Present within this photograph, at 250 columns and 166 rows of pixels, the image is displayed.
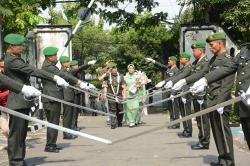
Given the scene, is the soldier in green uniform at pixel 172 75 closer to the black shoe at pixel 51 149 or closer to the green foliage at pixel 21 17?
the black shoe at pixel 51 149

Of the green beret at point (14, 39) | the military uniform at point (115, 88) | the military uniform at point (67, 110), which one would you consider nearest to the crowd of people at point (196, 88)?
the green beret at point (14, 39)

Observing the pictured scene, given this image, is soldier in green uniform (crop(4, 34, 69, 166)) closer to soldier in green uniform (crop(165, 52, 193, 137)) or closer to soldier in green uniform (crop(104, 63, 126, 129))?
soldier in green uniform (crop(165, 52, 193, 137))

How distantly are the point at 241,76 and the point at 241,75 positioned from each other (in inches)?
0.5

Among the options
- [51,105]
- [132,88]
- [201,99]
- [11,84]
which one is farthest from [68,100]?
[11,84]

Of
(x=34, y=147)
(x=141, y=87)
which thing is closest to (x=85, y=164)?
(x=34, y=147)

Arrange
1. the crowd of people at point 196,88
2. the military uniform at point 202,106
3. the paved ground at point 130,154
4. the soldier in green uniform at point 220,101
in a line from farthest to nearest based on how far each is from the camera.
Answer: the military uniform at point 202,106, the paved ground at point 130,154, the soldier in green uniform at point 220,101, the crowd of people at point 196,88

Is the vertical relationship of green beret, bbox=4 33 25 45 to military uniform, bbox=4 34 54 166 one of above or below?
above

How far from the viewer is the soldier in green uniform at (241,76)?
641cm

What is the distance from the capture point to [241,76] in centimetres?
650

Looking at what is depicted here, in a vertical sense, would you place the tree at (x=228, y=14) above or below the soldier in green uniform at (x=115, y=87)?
above

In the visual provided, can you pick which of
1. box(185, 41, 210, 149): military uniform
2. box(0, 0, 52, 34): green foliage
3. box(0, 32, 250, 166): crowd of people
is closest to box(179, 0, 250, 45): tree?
box(0, 0, 52, 34): green foliage

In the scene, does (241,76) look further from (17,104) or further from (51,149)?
(51,149)

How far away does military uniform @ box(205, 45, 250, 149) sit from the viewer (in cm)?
642

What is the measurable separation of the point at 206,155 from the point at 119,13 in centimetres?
1393
